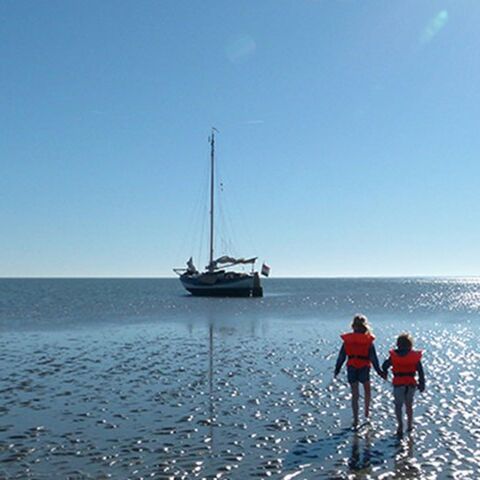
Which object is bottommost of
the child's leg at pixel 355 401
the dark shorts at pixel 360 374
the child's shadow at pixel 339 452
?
the child's shadow at pixel 339 452

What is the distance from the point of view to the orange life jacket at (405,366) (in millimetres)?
11969

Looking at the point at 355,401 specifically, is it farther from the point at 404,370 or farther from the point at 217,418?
the point at 217,418

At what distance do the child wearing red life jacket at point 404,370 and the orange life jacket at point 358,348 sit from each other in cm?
72

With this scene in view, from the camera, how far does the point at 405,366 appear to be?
12.0 metres

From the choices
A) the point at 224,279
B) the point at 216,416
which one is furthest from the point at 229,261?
the point at 216,416

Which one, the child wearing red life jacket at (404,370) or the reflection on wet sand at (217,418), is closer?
the reflection on wet sand at (217,418)

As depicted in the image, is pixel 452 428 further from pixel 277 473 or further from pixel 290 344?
pixel 290 344

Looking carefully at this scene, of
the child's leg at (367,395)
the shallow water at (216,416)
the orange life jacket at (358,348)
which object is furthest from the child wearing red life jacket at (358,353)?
the shallow water at (216,416)

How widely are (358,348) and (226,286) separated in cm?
7784

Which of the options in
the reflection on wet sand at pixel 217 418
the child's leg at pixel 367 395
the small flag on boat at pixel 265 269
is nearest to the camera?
the reflection on wet sand at pixel 217 418

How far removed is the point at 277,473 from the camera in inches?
394

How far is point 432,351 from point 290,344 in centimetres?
710

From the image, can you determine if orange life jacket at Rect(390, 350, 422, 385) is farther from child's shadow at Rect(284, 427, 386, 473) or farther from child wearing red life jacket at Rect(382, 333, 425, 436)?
child's shadow at Rect(284, 427, 386, 473)

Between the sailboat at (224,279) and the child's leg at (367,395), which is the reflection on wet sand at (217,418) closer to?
the child's leg at (367,395)
